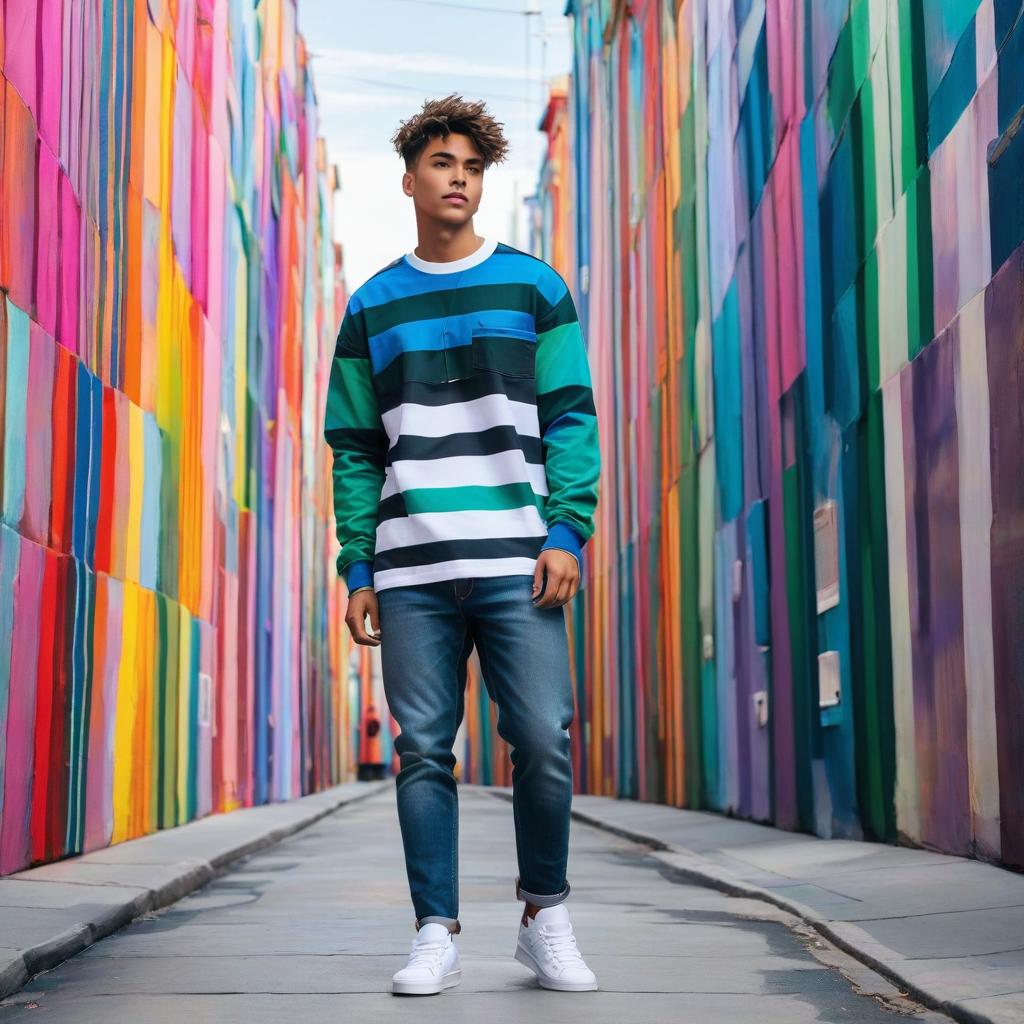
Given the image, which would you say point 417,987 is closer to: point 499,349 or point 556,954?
point 556,954

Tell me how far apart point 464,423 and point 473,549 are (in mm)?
301

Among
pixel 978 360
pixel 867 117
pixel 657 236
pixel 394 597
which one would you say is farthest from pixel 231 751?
pixel 394 597

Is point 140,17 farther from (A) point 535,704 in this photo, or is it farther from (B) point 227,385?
(A) point 535,704

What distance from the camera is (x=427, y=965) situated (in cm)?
395

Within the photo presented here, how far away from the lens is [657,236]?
17.4 m

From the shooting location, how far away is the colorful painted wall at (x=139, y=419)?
291 inches

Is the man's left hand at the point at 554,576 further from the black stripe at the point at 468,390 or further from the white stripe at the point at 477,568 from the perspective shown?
the black stripe at the point at 468,390

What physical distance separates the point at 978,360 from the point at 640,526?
504 inches

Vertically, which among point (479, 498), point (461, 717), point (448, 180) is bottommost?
point (461, 717)

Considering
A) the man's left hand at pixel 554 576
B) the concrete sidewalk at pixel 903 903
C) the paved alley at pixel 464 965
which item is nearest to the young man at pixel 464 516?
the man's left hand at pixel 554 576

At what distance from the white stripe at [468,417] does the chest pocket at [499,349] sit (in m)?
0.07

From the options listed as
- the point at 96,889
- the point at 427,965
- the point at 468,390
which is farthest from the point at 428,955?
the point at 96,889

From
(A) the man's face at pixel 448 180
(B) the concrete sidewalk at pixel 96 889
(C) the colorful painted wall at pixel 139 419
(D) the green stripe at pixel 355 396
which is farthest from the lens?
(C) the colorful painted wall at pixel 139 419

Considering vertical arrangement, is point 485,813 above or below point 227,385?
below
